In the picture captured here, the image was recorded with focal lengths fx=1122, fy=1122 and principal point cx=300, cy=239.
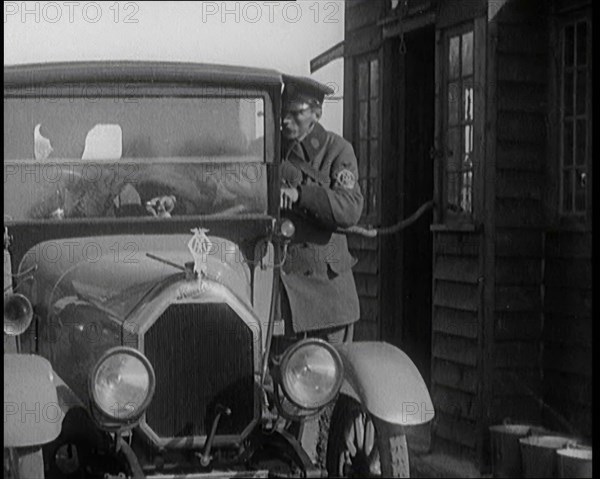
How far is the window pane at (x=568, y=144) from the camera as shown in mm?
4238

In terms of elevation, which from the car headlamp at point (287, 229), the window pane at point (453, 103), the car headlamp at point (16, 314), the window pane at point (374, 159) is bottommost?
the car headlamp at point (16, 314)

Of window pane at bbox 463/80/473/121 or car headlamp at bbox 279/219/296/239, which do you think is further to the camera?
window pane at bbox 463/80/473/121

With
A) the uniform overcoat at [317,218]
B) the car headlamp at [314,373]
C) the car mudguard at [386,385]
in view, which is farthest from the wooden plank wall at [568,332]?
the car headlamp at [314,373]

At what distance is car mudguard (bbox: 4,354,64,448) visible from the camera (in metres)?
3.02

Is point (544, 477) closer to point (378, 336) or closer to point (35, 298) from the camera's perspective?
point (378, 336)

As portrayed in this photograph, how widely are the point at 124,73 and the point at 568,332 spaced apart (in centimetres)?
197

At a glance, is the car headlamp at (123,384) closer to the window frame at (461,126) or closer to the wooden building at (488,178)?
the wooden building at (488,178)

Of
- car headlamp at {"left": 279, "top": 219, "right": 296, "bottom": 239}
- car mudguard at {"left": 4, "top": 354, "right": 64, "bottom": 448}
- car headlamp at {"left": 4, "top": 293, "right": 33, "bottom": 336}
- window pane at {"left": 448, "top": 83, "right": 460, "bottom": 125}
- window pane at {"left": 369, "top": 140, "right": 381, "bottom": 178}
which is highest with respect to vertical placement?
window pane at {"left": 448, "top": 83, "right": 460, "bottom": 125}

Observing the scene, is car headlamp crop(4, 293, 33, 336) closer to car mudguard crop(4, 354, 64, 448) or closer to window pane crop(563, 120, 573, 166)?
car mudguard crop(4, 354, 64, 448)

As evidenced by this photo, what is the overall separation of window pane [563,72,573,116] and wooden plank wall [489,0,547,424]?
0.11m

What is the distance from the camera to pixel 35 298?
358cm

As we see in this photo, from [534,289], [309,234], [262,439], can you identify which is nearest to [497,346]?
[534,289]

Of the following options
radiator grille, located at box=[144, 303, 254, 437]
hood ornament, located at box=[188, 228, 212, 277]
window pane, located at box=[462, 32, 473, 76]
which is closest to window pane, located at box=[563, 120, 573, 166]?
window pane, located at box=[462, 32, 473, 76]

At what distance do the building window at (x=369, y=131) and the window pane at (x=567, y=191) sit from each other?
0.83m
